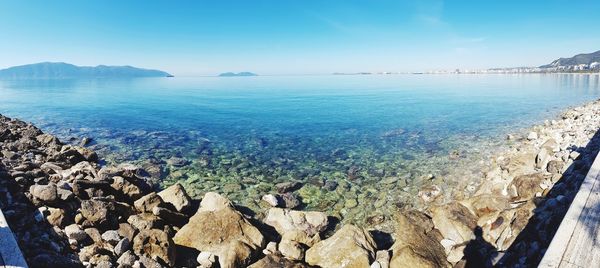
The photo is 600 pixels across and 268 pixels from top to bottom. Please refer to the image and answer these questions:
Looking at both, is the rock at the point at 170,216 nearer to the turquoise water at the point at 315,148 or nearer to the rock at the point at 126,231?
the rock at the point at 126,231

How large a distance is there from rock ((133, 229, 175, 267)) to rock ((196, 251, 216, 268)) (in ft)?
2.32

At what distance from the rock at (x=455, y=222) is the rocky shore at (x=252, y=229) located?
0.11 ft

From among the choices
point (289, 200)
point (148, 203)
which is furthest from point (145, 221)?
point (289, 200)

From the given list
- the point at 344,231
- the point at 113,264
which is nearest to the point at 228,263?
the point at 113,264

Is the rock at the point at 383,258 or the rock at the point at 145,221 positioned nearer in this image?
the rock at the point at 383,258

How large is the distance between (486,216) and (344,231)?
490 centimetres

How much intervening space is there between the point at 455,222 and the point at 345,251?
13.1 ft

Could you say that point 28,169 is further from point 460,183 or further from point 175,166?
point 460,183

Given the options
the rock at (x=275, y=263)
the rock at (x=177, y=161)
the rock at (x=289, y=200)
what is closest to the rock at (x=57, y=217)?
the rock at (x=275, y=263)

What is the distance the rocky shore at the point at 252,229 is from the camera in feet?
25.7

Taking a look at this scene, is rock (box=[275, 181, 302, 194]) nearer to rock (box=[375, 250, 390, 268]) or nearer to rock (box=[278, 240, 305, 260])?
rock (box=[278, 240, 305, 260])

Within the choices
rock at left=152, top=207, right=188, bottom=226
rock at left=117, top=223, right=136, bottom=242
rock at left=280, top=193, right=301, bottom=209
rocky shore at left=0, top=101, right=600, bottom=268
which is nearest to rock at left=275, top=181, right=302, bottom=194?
rock at left=280, top=193, right=301, bottom=209

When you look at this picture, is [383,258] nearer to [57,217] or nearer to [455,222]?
[455,222]

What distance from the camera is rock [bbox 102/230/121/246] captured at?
841 cm
